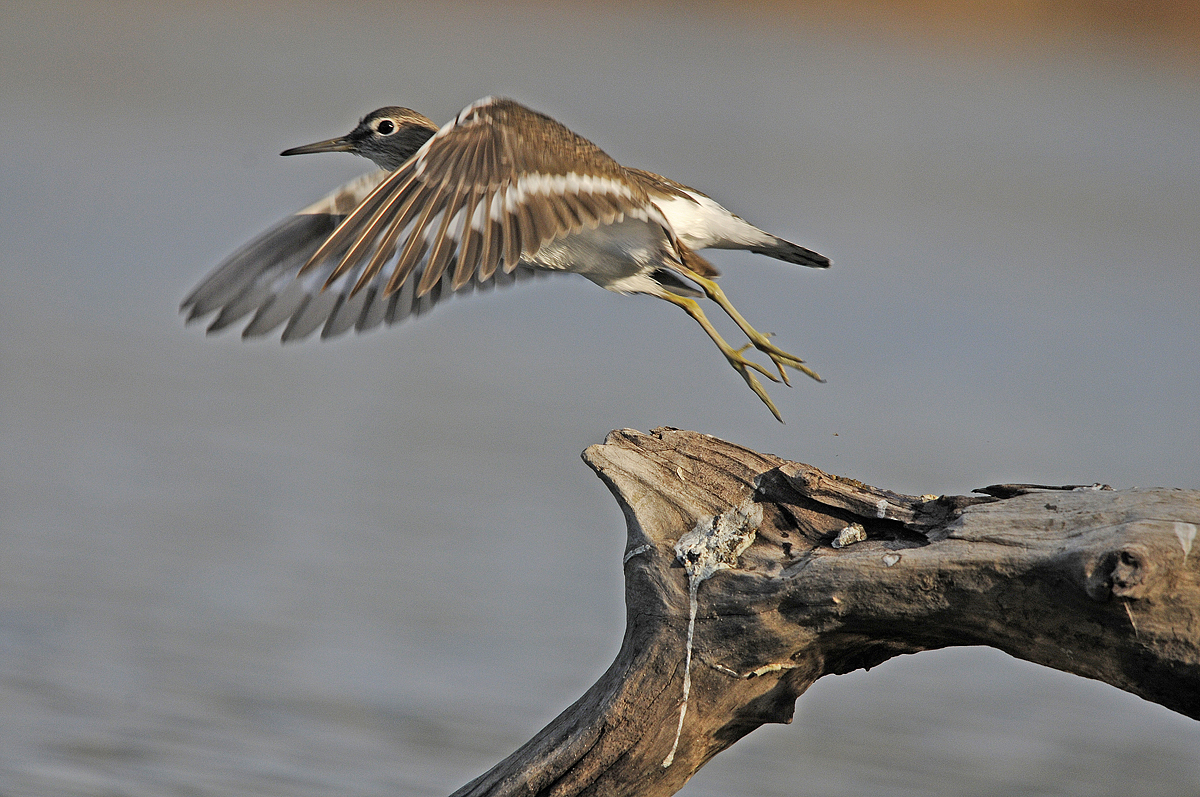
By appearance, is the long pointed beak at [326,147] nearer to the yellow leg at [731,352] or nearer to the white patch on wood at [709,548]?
the yellow leg at [731,352]

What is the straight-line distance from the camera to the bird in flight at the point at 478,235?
3.97 metres

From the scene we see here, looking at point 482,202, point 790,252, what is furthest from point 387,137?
point 790,252

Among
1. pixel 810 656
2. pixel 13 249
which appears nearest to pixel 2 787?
pixel 810 656

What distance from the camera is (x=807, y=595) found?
319cm

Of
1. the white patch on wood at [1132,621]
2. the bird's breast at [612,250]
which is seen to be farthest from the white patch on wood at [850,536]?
the bird's breast at [612,250]

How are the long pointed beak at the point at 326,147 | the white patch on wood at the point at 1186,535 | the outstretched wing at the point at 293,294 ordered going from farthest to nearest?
the long pointed beak at the point at 326,147 → the outstretched wing at the point at 293,294 → the white patch on wood at the point at 1186,535

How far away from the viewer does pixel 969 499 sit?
324 cm

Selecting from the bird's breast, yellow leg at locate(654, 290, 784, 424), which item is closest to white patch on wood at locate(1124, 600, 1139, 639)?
yellow leg at locate(654, 290, 784, 424)

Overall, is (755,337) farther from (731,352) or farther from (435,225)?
(435,225)

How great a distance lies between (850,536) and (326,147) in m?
3.53

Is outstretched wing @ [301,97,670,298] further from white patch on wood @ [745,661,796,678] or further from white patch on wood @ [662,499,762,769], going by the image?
white patch on wood @ [745,661,796,678]

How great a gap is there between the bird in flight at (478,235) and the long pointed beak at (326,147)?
14 millimetres

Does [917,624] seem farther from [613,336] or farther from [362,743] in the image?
[613,336]

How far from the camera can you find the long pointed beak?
5715 mm
